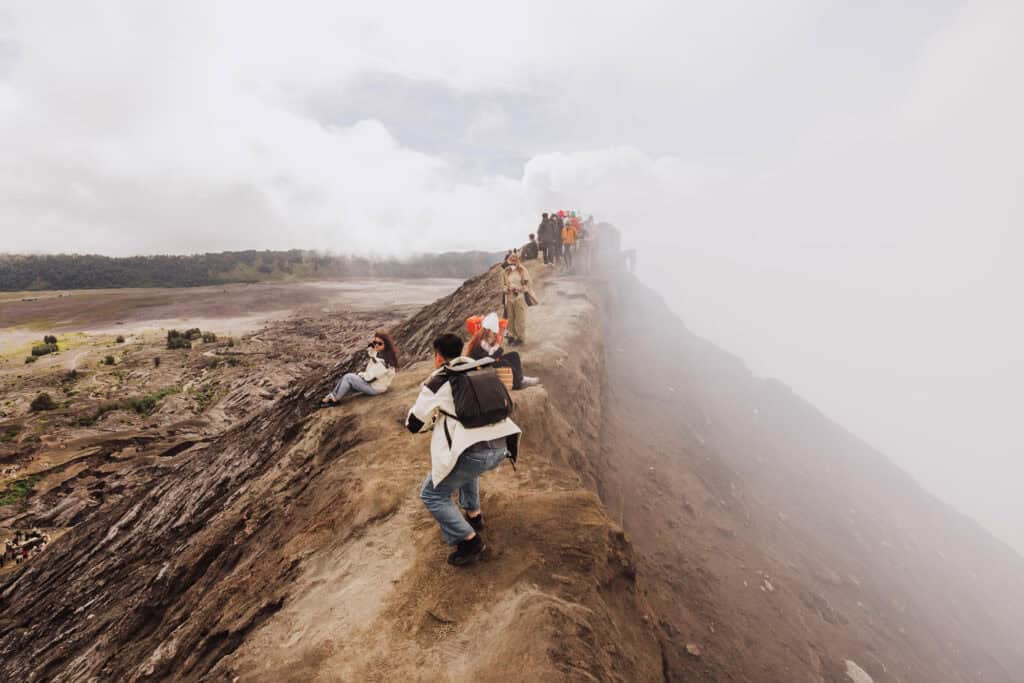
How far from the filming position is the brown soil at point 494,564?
12.4ft

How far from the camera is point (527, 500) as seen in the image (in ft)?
17.1

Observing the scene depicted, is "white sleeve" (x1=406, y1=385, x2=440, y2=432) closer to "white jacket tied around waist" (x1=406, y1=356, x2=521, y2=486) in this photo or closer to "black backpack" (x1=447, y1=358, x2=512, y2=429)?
"white jacket tied around waist" (x1=406, y1=356, x2=521, y2=486)

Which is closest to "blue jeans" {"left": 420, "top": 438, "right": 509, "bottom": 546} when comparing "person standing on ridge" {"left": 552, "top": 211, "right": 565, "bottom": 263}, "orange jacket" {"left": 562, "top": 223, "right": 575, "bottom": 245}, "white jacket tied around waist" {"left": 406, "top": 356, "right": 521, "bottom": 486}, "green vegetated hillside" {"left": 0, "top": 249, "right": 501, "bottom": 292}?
"white jacket tied around waist" {"left": 406, "top": 356, "right": 521, "bottom": 486}

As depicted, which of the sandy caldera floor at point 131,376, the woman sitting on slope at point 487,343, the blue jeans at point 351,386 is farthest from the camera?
the sandy caldera floor at point 131,376

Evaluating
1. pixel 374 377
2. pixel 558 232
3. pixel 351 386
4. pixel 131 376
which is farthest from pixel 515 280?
pixel 131 376

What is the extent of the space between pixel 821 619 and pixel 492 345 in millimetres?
11236

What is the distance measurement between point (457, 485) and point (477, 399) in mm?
954

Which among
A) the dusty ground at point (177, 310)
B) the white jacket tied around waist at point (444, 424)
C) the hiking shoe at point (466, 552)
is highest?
the white jacket tied around waist at point (444, 424)

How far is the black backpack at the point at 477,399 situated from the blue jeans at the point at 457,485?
0.95 feet

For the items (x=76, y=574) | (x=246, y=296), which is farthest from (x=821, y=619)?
(x=246, y=296)

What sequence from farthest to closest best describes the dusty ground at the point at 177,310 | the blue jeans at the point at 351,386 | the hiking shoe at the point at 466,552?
the dusty ground at the point at 177,310, the blue jeans at the point at 351,386, the hiking shoe at the point at 466,552

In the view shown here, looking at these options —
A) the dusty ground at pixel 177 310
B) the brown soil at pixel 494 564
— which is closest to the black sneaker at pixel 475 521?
the brown soil at pixel 494 564

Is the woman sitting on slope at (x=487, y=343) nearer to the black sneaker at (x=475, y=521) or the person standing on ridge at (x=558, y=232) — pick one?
the black sneaker at (x=475, y=521)

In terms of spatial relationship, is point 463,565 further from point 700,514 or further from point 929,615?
point 929,615
